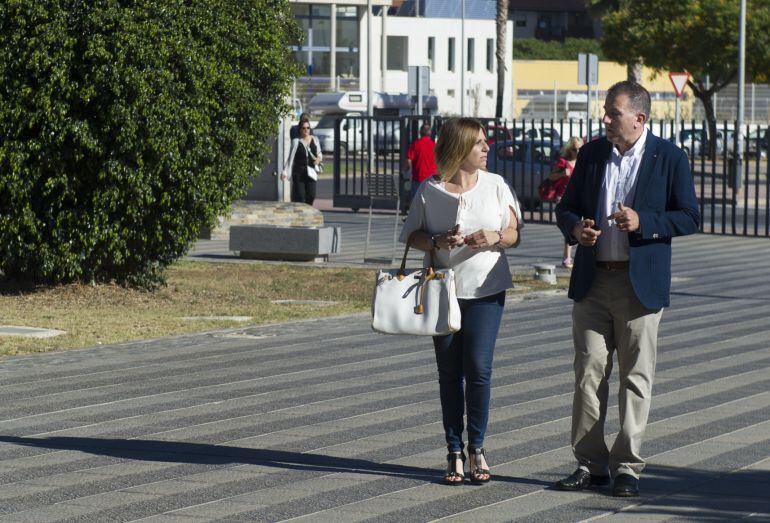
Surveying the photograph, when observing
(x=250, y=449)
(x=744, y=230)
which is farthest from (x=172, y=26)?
(x=744, y=230)

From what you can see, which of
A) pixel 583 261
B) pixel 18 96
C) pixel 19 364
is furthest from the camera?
pixel 18 96

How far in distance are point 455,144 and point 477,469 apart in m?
1.47

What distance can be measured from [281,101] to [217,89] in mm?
1956

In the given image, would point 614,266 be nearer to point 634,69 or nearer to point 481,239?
point 481,239

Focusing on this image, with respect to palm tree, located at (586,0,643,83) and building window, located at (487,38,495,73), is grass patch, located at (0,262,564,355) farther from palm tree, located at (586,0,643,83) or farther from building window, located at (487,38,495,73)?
building window, located at (487,38,495,73)

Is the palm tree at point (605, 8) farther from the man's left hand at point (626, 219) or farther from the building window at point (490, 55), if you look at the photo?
the man's left hand at point (626, 219)

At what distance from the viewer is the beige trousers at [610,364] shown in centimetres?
675

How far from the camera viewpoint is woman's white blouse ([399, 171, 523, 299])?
6.98 meters

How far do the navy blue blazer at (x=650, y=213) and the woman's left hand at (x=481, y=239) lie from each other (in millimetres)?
324

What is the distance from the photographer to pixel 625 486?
673 centimetres

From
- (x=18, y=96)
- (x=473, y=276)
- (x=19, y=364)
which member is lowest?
(x=19, y=364)

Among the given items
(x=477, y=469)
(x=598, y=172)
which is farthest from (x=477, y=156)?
(x=477, y=469)

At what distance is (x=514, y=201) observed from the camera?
712cm

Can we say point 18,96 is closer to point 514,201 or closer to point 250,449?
point 250,449
